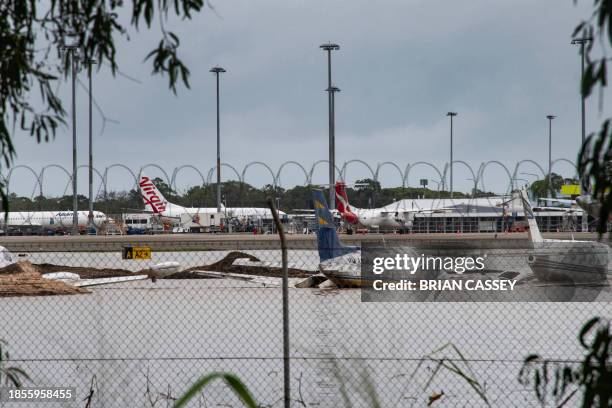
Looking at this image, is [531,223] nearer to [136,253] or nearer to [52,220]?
[136,253]

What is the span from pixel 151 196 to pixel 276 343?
76089mm

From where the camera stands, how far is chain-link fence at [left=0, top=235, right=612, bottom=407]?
992cm

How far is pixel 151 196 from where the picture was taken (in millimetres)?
88438

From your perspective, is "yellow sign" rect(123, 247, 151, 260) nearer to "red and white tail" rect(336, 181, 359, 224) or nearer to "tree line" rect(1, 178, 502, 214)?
"red and white tail" rect(336, 181, 359, 224)

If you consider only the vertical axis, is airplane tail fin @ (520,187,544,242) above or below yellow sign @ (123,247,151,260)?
above

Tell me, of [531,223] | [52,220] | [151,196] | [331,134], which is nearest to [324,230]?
[531,223]

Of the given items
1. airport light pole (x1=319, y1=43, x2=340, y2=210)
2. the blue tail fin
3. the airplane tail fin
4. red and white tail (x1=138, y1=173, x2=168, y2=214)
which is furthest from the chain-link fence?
red and white tail (x1=138, y1=173, x2=168, y2=214)

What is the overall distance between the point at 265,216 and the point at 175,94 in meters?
94.7

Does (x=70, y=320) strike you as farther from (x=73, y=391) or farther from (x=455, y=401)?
(x=455, y=401)

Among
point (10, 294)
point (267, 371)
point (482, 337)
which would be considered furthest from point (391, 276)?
point (267, 371)

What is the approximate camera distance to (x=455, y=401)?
32.2ft

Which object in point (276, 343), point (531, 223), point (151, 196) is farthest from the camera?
point (151, 196)

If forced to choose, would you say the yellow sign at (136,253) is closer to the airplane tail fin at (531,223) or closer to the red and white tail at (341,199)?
the airplane tail fin at (531,223)

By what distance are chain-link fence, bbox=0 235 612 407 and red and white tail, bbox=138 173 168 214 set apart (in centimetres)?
6220
